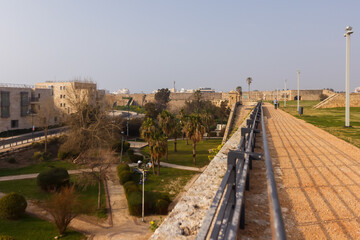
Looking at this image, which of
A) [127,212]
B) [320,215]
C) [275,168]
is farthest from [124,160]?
[320,215]

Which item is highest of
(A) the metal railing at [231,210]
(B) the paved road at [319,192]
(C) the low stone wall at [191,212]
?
(A) the metal railing at [231,210]

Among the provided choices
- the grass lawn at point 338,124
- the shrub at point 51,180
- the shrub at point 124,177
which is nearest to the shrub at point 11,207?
the shrub at point 51,180

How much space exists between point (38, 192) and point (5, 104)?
1184 inches

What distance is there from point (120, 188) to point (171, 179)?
6.41 metres

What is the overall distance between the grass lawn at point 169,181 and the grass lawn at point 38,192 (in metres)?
5.67

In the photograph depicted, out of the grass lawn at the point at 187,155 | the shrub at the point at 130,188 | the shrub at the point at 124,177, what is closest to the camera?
the shrub at the point at 130,188

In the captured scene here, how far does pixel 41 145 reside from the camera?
129ft

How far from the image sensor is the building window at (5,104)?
4509 cm

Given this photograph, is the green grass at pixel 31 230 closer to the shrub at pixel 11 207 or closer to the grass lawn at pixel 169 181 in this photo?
the shrub at pixel 11 207

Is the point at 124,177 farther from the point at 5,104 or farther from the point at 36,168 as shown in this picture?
the point at 5,104

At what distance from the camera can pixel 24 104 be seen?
49.8 m

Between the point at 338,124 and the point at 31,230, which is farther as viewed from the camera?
the point at 338,124

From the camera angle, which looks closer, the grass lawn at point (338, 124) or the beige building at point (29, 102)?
the grass lawn at point (338, 124)

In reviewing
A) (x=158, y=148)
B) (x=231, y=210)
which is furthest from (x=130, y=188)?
(x=231, y=210)
